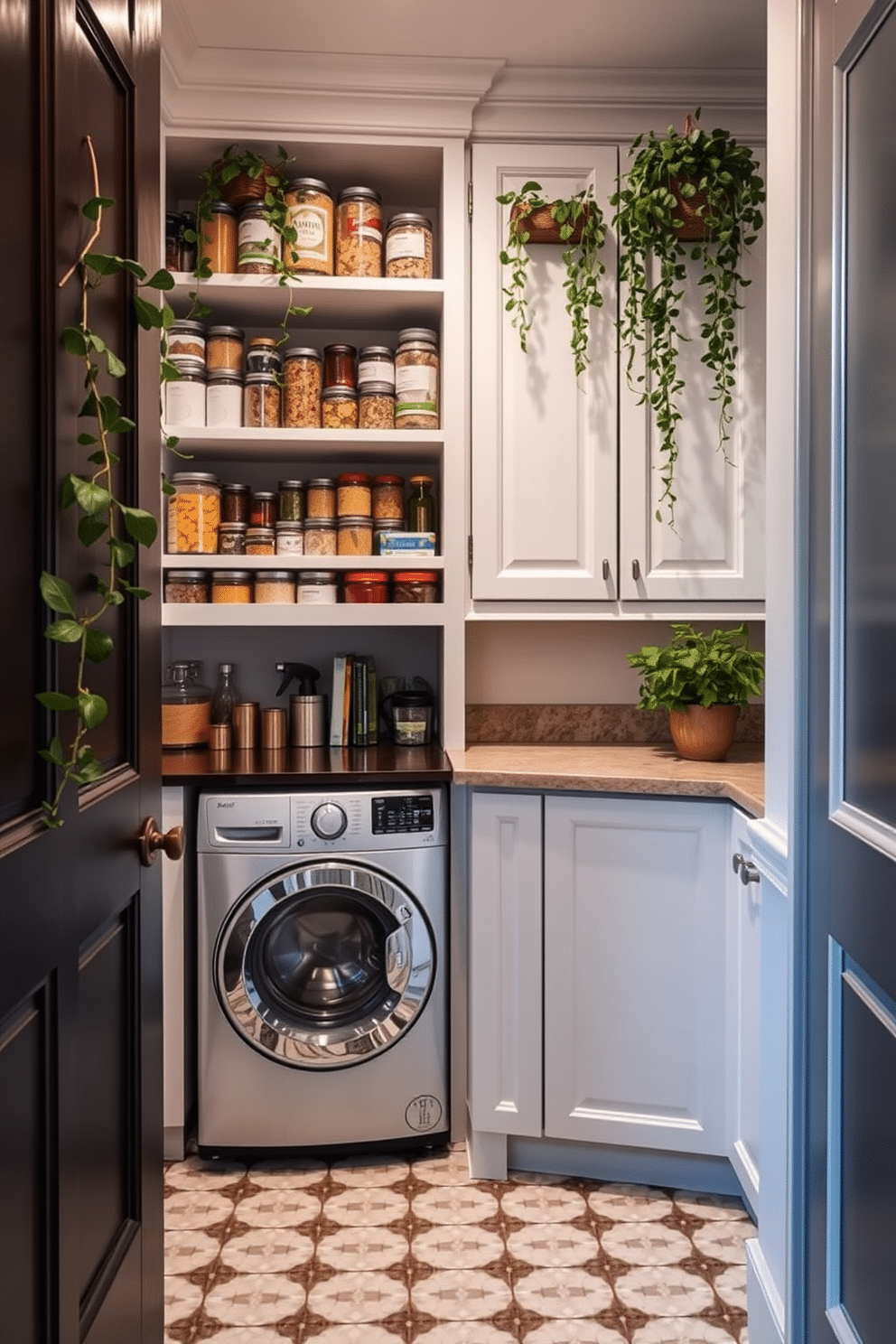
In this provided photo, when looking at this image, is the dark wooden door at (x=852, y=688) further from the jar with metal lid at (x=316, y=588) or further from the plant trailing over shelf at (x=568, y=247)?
the jar with metal lid at (x=316, y=588)

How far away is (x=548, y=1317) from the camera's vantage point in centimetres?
190

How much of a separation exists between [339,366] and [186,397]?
0.40 meters

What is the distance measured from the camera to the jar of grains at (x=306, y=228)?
2639 millimetres

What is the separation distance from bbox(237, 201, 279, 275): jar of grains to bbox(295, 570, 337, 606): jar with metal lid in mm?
745

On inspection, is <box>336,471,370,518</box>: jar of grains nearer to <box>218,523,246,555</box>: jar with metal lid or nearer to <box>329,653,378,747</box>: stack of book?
<box>218,523,246,555</box>: jar with metal lid

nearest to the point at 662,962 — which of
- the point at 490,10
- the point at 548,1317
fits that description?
the point at 548,1317

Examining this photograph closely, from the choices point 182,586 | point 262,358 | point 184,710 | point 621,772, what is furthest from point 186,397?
point 621,772

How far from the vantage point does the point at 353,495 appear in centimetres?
275

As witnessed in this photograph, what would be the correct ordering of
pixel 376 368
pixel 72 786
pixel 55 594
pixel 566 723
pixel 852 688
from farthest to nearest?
pixel 566 723 → pixel 376 368 → pixel 852 688 → pixel 72 786 → pixel 55 594

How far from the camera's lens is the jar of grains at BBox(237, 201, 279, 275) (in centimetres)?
263

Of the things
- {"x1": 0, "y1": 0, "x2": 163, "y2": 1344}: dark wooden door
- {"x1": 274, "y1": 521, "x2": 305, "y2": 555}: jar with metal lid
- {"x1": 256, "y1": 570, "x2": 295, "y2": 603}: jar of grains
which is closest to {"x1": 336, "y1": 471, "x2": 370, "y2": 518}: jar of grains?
{"x1": 274, "y1": 521, "x2": 305, "y2": 555}: jar with metal lid

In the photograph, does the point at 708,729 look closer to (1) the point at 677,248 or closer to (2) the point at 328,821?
(2) the point at 328,821

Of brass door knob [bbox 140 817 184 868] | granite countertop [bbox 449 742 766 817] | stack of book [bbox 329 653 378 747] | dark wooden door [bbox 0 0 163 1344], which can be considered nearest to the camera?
dark wooden door [bbox 0 0 163 1344]

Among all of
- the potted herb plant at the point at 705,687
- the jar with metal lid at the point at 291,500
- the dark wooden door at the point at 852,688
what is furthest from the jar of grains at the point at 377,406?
the dark wooden door at the point at 852,688
